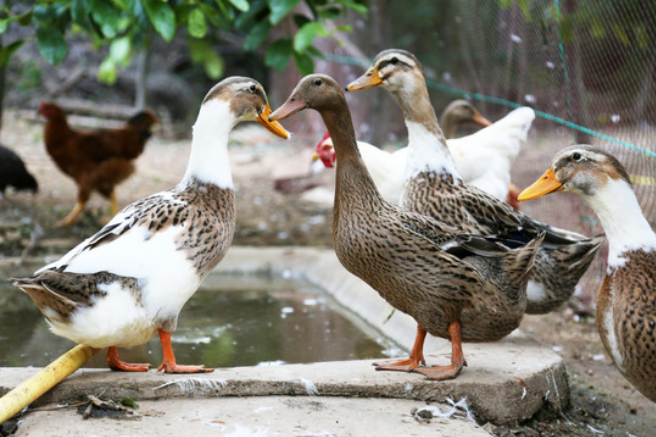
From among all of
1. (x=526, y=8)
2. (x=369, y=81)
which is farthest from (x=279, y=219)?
(x=369, y=81)

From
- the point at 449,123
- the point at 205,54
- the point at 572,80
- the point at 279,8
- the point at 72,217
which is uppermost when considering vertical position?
the point at 205,54

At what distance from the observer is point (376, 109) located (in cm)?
933

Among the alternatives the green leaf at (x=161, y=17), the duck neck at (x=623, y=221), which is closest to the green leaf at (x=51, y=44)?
the green leaf at (x=161, y=17)

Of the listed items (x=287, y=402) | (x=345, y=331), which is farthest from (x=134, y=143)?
(x=287, y=402)

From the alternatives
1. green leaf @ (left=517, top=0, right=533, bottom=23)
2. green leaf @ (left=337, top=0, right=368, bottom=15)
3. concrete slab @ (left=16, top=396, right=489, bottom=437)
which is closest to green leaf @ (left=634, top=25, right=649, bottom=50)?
green leaf @ (left=517, top=0, right=533, bottom=23)

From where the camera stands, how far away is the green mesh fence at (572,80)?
183 inches

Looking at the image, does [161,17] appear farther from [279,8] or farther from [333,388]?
[333,388]

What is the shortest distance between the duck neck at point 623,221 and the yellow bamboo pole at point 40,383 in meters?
2.30

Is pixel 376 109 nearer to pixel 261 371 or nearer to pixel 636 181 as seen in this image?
pixel 636 181

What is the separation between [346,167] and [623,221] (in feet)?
4.00

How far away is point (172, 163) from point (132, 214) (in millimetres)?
7363

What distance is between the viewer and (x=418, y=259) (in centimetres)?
334

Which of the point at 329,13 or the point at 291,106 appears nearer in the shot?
the point at 291,106

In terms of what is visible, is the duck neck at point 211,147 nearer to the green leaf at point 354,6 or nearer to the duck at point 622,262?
the duck at point 622,262
